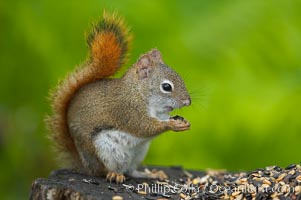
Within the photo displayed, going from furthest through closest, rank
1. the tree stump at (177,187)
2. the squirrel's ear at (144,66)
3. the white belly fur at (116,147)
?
1. the squirrel's ear at (144,66)
2. the white belly fur at (116,147)
3. the tree stump at (177,187)

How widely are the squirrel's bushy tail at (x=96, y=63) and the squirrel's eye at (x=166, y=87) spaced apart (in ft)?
0.95

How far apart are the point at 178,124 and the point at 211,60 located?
125 centimetres

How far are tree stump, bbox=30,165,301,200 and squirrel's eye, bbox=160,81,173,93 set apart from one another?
1.71ft

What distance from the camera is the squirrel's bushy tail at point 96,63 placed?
529 cm

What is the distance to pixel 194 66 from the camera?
20.6ft

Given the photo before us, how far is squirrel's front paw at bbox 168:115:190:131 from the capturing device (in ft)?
16.6

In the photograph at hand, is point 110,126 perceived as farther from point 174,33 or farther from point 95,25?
point 174,33

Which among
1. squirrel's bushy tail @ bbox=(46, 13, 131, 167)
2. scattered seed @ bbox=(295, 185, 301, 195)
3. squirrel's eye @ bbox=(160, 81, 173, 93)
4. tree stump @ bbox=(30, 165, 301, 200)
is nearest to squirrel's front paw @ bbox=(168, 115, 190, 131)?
squirrel's eye @ bbox=(160, 81, 173, 93)

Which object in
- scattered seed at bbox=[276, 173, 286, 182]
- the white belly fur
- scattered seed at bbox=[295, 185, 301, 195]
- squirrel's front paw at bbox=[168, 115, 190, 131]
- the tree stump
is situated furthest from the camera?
the white belly fur

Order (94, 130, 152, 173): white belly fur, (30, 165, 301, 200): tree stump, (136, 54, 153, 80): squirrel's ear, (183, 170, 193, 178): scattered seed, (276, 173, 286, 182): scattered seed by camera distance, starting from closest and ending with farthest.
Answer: (30, 165, 301, 200): tree stump, (276, 173, 286, 182): scattered seed, (94, 130, 152, 173): white belly fur, (136, 54, 153, 80): squirrel's ear, (183, 170, 193, 178): scattered seed

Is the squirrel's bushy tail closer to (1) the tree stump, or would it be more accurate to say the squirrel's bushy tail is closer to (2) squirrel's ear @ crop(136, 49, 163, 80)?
(2) squirrel's ear @ crop(136, 49, 163, 80)

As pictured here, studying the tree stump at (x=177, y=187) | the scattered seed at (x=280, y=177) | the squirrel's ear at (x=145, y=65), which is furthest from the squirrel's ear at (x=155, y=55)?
the scattered seed at (x=280, y=177)

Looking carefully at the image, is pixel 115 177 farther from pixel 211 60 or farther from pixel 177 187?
pixel 211 60

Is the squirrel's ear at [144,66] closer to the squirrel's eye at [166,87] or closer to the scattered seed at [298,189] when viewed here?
the squirrel's eye at [166,87]
